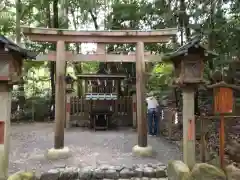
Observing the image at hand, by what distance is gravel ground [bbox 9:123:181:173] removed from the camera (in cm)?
648

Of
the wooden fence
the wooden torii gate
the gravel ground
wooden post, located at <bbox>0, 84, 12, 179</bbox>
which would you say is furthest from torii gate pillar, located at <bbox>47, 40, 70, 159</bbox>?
the wooden fence

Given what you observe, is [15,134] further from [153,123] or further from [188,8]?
[188,8]

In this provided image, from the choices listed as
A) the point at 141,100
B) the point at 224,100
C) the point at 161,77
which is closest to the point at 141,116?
the point at 141,100

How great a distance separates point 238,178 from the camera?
4.12 m

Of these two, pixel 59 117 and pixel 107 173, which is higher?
pixel 59 117

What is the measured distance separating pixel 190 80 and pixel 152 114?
449 cm

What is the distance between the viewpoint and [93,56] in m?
7.53

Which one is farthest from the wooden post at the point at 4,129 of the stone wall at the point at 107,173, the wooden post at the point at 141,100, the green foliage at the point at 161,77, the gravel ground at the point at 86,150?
the green foliage at the point at 161,77

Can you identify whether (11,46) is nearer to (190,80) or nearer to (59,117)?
(59,117)

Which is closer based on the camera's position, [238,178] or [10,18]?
[238,178]

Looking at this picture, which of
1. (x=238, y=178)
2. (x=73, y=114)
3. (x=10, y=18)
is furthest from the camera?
(x=10, y=18)

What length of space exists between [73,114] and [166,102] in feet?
17.0

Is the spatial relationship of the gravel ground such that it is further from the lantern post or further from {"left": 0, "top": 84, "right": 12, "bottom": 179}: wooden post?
the lantern post

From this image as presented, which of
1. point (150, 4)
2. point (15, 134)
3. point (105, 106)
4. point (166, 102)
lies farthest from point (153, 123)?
point (15, 134)
